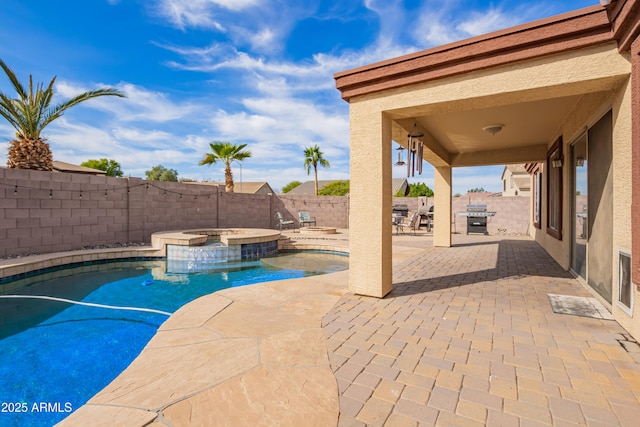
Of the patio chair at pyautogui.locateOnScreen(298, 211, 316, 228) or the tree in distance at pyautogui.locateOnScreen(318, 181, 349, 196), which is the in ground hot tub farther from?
the tree in distance at pyautogui.locateOnScreen(318, 181, 349, 196)

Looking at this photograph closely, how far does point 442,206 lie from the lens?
9.15 meters

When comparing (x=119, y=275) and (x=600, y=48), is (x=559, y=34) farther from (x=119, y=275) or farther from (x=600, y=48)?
(x=119, y=275)

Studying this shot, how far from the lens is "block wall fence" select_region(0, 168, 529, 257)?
7617mm

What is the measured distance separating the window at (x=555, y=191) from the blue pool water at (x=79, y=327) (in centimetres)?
518

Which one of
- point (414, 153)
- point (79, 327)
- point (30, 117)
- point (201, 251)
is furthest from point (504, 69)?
point (30, 117)

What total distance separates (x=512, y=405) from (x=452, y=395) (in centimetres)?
34

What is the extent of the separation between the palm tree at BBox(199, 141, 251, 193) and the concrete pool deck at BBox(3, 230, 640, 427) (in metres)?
14.8

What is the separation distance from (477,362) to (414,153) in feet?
12.7

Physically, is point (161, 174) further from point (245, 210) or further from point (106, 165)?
point (245, 210)

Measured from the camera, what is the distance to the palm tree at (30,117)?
8.42m

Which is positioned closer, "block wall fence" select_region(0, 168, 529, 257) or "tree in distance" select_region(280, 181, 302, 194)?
"block wall fence" select_region(0, 168, 529, 257)

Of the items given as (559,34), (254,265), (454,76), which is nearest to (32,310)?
(254,265)

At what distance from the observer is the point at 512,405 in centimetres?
179

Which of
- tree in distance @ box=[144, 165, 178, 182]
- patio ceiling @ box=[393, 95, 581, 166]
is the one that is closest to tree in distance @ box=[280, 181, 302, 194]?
tree in distance @ box=[144, 165, 178, 182]
